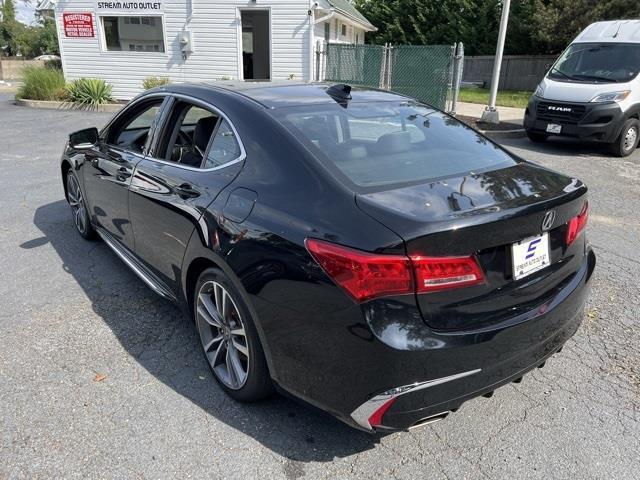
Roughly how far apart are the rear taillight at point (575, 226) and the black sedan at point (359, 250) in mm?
11

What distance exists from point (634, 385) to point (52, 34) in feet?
204

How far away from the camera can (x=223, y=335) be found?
276cm

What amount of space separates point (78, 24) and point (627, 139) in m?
16.2

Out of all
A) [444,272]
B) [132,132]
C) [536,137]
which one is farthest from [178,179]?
[536,137]

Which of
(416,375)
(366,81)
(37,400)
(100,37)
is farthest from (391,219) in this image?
(100,37)

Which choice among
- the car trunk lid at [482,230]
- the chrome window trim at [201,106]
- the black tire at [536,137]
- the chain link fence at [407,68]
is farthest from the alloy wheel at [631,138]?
the chrome window trim at [201,106]

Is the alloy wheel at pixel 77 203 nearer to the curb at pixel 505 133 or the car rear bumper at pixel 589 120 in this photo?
the car rear bumper at pixel 589 120

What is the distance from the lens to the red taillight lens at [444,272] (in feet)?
6.38

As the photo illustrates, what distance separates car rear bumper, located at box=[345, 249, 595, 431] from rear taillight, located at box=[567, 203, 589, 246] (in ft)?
1.40

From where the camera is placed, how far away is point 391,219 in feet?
6.57

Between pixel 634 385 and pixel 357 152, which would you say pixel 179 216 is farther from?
pixel 634 385

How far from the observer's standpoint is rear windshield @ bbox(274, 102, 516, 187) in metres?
2.49

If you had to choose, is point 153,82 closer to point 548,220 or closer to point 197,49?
point 197,49

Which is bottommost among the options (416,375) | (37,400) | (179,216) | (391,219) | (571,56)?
(37,400)
